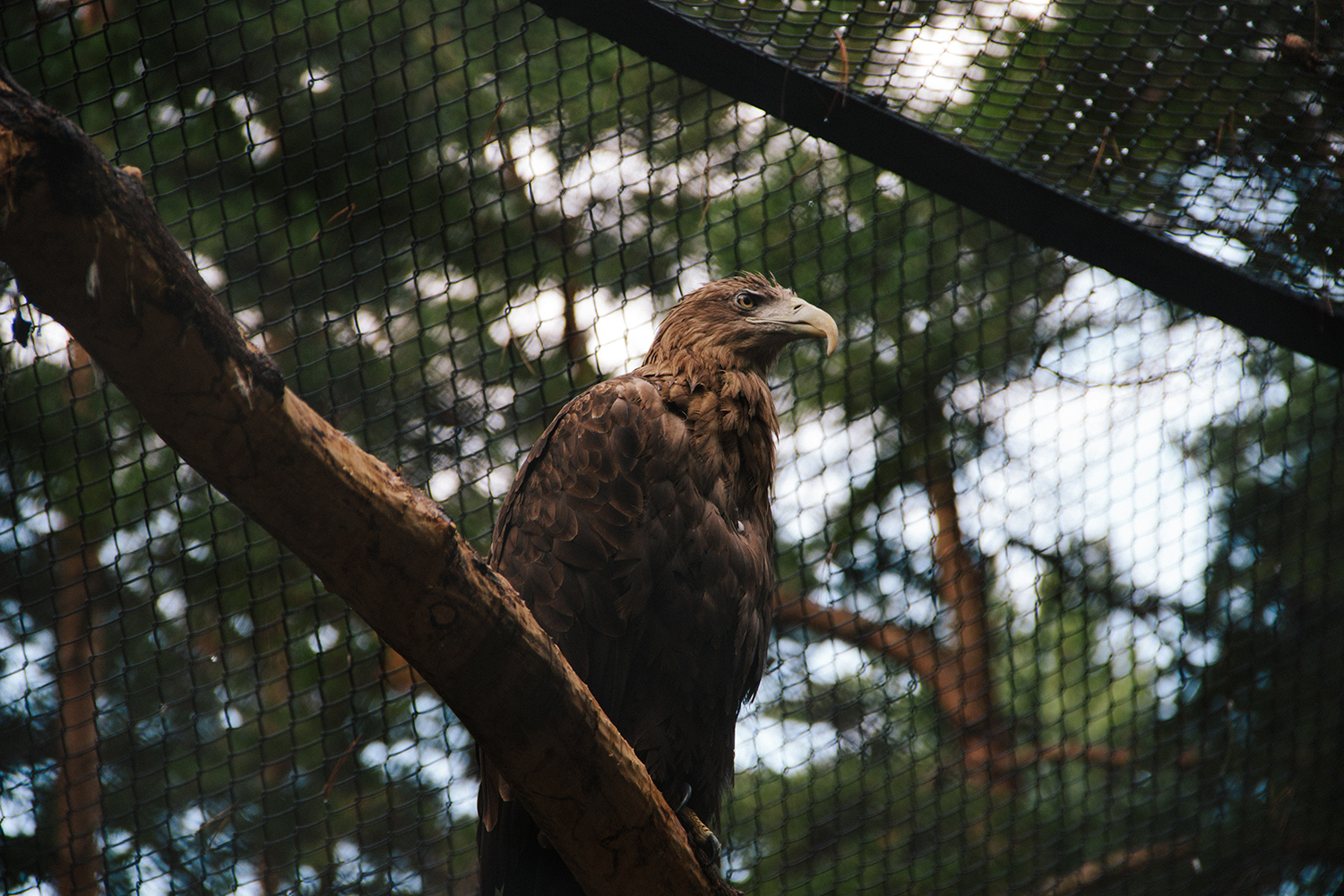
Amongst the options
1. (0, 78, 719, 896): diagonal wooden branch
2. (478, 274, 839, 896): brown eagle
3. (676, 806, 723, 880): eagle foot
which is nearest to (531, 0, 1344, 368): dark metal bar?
(478, 274, 839, 896): brown eagle

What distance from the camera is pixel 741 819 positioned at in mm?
4348

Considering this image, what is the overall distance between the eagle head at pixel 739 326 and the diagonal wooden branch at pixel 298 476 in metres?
1.51

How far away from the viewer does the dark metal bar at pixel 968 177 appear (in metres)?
2.91

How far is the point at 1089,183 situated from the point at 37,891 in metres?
4.89

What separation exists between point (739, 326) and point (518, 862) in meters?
1.73

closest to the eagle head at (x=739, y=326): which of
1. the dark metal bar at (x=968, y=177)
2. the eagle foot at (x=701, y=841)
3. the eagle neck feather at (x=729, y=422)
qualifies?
the eagle neck feather at (x=729, y=422)

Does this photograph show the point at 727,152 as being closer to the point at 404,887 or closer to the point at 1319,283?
the point at 1319,283

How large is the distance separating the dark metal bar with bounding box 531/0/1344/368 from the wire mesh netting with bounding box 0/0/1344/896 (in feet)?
0.33

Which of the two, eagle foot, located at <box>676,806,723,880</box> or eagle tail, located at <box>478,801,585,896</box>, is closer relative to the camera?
eagle foot, located at <box>676,806,723,880</box>

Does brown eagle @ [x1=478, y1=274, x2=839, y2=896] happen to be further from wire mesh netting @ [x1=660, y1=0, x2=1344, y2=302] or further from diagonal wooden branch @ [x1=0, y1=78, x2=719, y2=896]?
wire mesh netting @ [x1=660, y1=0, x2=1344, y2=302]

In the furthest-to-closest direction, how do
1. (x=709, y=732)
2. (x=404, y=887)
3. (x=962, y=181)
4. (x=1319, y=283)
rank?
1. (x=404, y=887)
2. (x=1319, y=283)
3. (x=962, y=181)
4. (x=709, y=732)

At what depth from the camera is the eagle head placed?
308 centimetres

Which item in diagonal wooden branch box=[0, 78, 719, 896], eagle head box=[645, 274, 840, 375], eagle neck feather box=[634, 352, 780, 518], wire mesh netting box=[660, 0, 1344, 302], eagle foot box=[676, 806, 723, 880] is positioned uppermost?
wire mesh netting box=[660, 0, 1344, 302]

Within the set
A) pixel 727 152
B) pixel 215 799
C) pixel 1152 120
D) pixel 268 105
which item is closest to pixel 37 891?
pixel 215 799
